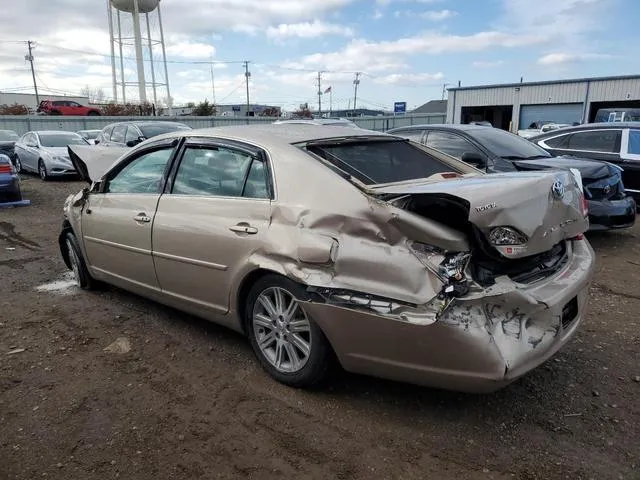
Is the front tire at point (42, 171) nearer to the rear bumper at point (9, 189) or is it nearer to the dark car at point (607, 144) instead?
the rear bumper at point (9, 189)

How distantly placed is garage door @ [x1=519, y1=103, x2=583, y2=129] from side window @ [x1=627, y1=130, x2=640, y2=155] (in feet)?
90.2

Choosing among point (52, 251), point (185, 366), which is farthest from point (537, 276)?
point (52, 251)

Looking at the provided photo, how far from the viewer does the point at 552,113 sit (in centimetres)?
3503

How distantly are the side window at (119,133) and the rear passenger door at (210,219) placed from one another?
421 inches

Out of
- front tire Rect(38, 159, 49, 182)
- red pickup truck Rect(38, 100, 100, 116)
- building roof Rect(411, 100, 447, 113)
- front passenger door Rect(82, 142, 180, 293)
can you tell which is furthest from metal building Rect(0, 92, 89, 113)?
front passenger door Rect(82, 142, 180, 293)

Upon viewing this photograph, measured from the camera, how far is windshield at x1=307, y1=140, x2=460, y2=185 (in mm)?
3314

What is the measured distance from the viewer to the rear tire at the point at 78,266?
16.7 feet

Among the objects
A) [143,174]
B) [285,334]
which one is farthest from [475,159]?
[285,334]

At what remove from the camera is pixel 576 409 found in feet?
9.87

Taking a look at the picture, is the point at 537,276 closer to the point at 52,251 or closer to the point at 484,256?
the point at 484,256

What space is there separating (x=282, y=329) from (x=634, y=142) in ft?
26.1

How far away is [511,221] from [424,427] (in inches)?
47.5

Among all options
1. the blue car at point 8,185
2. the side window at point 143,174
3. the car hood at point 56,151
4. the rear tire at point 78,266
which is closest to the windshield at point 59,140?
the car hood at point 56,151

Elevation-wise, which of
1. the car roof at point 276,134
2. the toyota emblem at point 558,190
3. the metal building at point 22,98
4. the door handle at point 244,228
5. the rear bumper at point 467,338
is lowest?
the rear bumper at point 467,338
